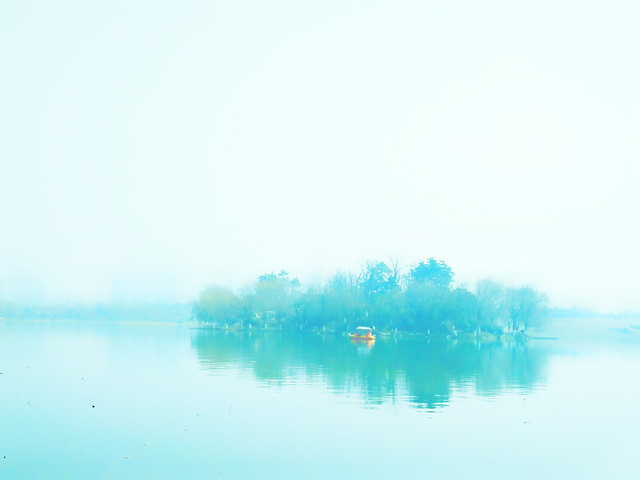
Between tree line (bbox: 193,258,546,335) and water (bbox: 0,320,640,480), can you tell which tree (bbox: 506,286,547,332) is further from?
water (bbox: 0,320,640,480)

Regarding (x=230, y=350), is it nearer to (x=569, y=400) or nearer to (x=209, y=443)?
(x=569, y=400)

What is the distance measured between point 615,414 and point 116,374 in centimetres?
2268

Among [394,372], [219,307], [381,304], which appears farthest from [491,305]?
[394,372]

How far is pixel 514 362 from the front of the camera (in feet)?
158

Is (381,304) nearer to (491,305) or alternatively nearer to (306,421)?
(491,305)

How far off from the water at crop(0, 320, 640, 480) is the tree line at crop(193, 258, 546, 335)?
50.6m

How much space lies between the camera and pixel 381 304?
3809 inches

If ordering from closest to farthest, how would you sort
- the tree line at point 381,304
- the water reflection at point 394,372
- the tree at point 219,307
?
the water reflection at point 394,372 < the tree line at point 381,304 < the tree at point 219,307

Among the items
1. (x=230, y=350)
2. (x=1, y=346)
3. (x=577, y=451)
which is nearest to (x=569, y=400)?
(x=577, y=451)

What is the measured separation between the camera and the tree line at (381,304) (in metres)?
90.9

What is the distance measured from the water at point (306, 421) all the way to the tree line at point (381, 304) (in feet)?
166

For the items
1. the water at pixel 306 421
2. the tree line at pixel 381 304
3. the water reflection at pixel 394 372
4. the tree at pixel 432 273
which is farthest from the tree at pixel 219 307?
the water at pixel 306 421

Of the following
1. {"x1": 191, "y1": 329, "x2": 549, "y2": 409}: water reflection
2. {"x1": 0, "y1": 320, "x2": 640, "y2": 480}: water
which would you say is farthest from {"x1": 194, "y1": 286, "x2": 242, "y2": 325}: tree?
{"x1": 0, "y1": 320, "x2": 640, "y2": 480}: water

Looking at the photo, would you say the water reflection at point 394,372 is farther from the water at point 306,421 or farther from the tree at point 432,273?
the tree at point 432,273
